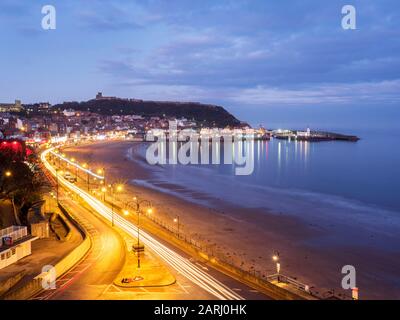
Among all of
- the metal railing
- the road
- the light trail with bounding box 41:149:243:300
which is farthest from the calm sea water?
the metal railing

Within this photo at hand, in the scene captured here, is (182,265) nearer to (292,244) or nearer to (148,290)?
(148,290)

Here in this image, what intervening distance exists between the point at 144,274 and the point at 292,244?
995 centimetres

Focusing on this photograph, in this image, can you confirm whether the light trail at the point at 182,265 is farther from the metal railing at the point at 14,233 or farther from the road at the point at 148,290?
the metal railing at the point at 14,233

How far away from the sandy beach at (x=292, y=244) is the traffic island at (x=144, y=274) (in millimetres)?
4658

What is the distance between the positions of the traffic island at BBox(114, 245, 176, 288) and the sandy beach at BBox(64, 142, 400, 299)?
183 inches

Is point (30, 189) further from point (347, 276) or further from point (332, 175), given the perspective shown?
point (332, 175)

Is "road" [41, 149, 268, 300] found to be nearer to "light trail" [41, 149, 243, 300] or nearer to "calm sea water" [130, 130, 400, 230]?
"light trail" [41, 149, 243, 300]

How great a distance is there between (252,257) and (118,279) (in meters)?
7.79

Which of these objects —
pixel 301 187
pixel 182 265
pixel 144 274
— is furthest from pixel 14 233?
pixel 301 187

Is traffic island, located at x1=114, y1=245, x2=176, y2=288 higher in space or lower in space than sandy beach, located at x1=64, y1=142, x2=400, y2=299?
higher

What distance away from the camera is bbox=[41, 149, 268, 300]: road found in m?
12.3

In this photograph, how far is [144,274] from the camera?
1388 cm

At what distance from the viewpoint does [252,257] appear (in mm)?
19453
